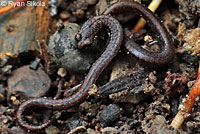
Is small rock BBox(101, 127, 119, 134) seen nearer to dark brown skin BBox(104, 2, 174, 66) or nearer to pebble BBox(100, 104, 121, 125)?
pebble BBox(100, 104, 121, 125)

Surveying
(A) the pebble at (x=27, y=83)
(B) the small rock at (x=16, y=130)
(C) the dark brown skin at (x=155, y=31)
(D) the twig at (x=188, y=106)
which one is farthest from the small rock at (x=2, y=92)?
(D) the twig at (x=188, y=106)

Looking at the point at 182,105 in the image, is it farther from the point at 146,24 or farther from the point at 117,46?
the point at 146,24

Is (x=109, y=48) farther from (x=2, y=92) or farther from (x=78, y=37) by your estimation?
(x=2, y=92)

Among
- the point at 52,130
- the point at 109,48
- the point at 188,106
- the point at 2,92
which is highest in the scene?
the point at 109,48

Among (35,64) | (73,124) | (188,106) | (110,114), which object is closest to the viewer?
(188,106)

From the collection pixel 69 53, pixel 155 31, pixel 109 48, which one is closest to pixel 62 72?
pixel 69 53

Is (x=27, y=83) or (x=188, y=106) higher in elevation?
(x=27, y=83)

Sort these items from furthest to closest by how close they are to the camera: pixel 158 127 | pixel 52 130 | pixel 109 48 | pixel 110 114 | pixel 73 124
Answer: pixel 109 48, pixel 52 130, pixel 73 124, pixel 110 114, pixel 158 127

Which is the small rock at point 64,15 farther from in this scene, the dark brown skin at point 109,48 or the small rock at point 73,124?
the small rock at point 73,124
